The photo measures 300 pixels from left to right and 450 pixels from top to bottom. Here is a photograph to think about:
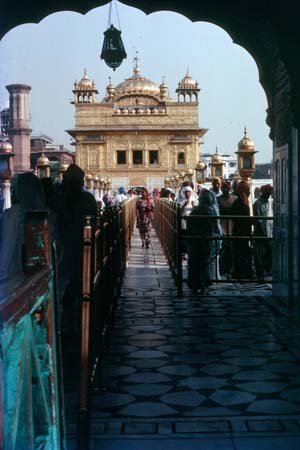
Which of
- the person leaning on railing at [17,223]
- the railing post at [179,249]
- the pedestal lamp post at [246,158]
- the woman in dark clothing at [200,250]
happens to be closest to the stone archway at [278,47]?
the woman in dark clothing at [200,250]

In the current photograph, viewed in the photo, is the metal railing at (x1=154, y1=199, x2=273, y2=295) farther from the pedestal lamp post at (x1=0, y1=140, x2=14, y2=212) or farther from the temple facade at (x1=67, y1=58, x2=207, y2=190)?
the temple facade at (x1=67, y1=58, x2=207, y2=190)

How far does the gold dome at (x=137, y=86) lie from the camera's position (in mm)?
77875

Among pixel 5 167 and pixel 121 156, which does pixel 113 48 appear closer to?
pixel 5 167

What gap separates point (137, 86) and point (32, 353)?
7879 cm

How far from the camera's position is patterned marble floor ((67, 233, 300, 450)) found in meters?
3.82

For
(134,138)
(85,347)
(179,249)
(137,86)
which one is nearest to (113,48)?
(179,249)

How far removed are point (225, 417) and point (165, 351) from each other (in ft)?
5.58

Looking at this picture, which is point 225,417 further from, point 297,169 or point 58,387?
point 297,169

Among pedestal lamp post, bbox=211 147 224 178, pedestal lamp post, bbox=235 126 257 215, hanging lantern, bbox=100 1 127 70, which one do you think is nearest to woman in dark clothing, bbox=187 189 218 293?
hanging lantern, bbox=100 1 127 70

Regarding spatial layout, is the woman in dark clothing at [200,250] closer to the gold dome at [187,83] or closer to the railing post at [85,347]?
the railing post at [85,347]

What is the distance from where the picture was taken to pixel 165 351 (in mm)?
5594

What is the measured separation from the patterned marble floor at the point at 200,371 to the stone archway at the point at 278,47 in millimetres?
669

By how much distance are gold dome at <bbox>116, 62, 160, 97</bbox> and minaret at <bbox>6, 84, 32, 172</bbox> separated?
11.2 m

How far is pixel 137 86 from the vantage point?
259 ft
